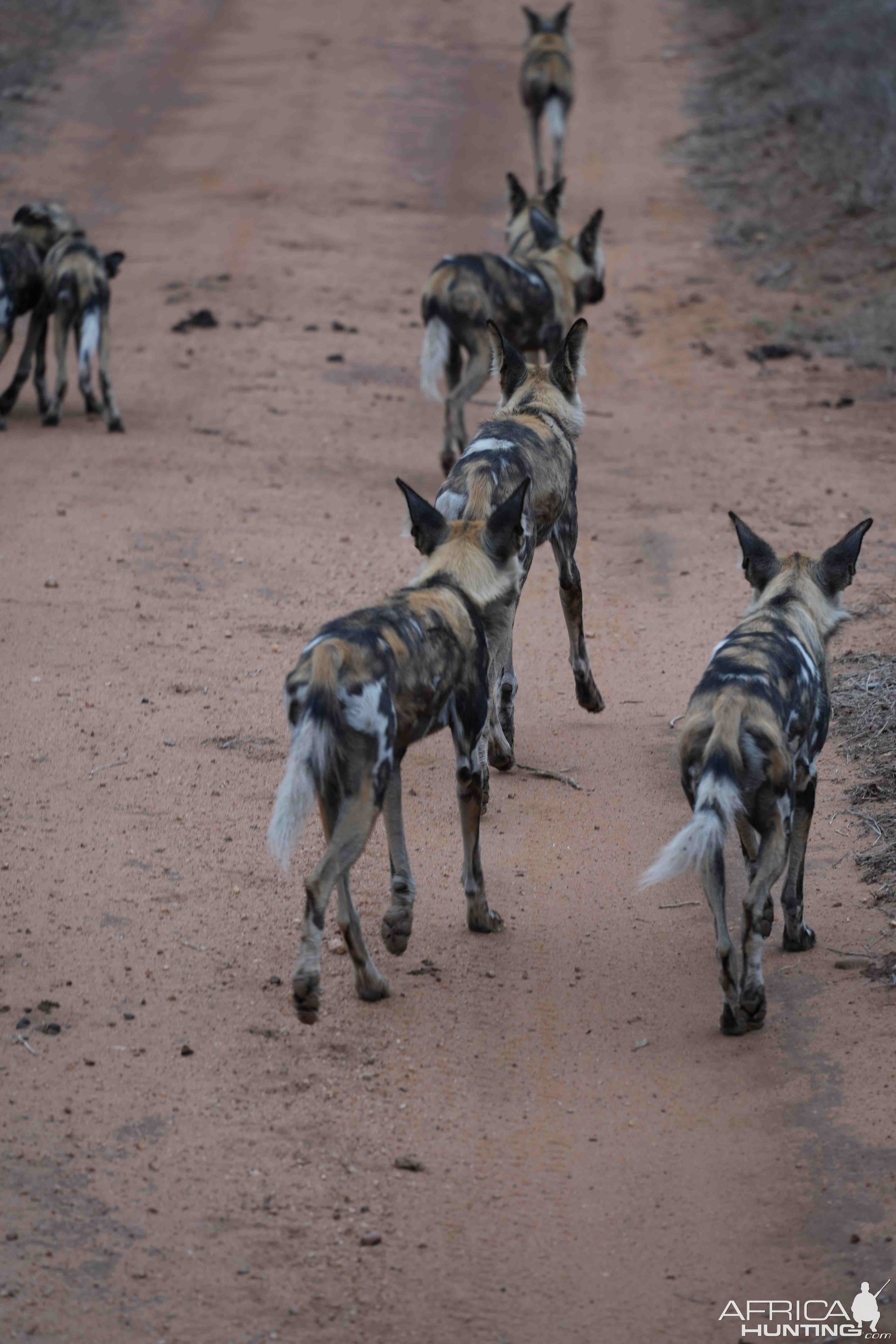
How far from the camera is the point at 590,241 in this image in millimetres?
9781

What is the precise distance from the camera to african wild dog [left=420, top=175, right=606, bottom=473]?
9.17 metres

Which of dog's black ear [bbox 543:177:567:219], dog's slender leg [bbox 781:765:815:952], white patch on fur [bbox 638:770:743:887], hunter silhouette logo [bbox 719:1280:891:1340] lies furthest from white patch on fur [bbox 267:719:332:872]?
dog's black ear [bbox 543:177:567:219]

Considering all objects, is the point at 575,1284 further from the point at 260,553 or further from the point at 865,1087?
the point at 260,553

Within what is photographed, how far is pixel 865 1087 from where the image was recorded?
393 centimetres

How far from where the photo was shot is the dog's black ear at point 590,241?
378 inches

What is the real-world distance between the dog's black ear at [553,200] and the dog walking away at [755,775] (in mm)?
6852

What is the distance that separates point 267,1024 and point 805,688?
6.30 feet

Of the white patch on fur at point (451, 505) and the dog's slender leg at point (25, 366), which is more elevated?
the white patch on fur at point (451, 505)

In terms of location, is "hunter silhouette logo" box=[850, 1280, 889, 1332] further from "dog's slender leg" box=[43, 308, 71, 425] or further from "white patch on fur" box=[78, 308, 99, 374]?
"dog's slender leg" box=[43, 308, 71, 425]

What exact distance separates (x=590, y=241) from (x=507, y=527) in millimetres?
5661

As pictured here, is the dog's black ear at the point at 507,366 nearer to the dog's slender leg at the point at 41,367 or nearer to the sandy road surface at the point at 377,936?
the sandy road surface at the point at 377,936

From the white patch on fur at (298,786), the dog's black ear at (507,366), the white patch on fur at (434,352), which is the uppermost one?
the dog's black ear at (507,366)

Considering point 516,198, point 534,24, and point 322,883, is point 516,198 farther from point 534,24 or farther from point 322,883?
point 534,24

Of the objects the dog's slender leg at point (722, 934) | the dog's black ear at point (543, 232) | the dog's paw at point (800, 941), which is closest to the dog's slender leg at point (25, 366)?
the dog's black ear at point (543, 232)
